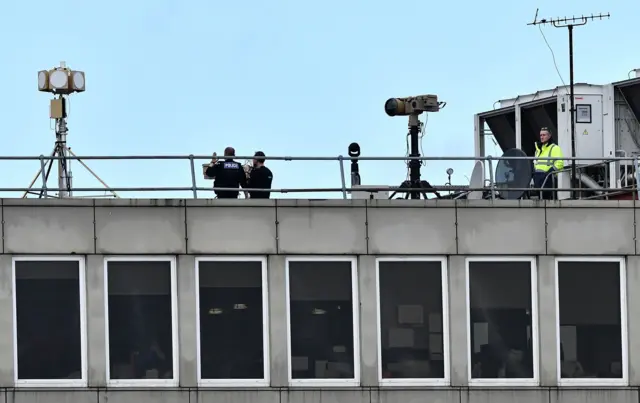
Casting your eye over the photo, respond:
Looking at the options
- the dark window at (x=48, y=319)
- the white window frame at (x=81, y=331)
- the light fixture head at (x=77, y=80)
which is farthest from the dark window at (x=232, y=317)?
the light fixture head at (x=77, y=80)

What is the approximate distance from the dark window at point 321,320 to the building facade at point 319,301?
0.02 m

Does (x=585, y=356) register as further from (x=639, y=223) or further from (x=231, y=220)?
(x=231, y=220)

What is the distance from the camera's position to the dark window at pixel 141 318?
2416 centimetres

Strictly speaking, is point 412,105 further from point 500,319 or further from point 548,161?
point 500,319

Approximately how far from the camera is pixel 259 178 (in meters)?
24.9

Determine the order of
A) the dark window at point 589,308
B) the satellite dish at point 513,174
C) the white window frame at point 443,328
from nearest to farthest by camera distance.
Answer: the white window frame at point 443,328 → the dark window at point 589,308 → the satellite dish at point 513,174

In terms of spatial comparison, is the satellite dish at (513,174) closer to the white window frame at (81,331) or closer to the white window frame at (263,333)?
the white window frame at (263,333)

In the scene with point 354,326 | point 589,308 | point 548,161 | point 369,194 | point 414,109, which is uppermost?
point 414,109

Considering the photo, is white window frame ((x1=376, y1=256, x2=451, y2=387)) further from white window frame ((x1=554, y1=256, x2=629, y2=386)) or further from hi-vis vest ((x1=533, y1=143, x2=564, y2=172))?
hi-vis vest ((x1=533, y1=143, x2=564, y2=172))

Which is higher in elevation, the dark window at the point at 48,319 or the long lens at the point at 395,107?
the long lens at the point at 395,107

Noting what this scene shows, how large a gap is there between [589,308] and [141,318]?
7.17m

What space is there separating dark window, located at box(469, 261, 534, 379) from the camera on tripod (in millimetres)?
3447

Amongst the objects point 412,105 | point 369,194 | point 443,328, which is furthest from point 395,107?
point 443,328

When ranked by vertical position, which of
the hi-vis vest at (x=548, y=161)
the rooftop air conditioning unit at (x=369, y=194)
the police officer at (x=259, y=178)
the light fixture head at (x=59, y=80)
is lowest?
the rooftop air conditioning unit at (x=369, y=194)
